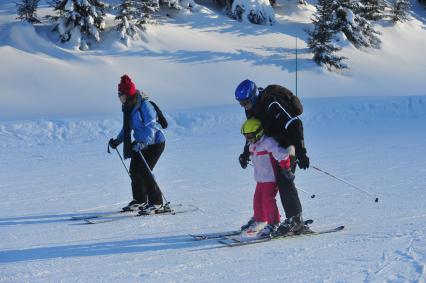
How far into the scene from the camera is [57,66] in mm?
20438

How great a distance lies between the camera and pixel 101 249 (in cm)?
566

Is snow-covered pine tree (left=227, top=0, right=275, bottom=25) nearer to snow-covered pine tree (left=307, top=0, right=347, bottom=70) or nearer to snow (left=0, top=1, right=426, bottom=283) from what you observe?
snow (left=0, top=1, right=426, bottom=283)

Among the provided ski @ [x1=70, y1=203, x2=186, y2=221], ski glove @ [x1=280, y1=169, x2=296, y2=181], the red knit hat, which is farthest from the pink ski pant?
the red knit hat

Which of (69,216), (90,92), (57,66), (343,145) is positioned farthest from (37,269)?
(57,66)

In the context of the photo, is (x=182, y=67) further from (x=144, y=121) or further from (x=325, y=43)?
(x=144, y=121)

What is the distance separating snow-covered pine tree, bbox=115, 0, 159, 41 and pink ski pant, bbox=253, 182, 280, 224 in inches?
675

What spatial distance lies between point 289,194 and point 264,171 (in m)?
0.31

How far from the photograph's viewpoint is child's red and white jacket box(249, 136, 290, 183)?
18.0 feet

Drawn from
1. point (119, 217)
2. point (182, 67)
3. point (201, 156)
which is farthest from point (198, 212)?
point (182, 67)

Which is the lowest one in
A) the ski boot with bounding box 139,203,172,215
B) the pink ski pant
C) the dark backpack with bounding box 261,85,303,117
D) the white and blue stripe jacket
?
the ski boot with bounding box 139,203,172,215

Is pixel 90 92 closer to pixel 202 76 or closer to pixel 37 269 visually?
pixel 202 76

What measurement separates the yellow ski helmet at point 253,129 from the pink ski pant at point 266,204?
481 millimetres

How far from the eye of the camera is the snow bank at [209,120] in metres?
14.7

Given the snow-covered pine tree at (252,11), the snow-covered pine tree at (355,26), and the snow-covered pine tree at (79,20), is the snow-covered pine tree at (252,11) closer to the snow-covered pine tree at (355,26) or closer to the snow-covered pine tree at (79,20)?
the snow-covered pine tree at (355,26)
